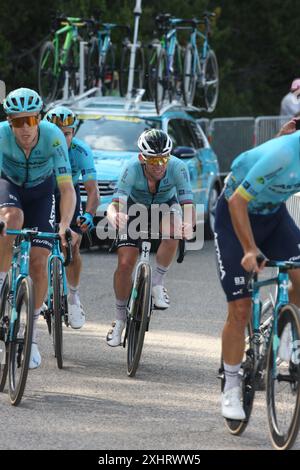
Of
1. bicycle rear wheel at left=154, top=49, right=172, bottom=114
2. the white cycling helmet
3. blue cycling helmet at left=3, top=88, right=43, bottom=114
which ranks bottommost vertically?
bicycle rear wheel at left=154, top=49, right=172, bottom=114

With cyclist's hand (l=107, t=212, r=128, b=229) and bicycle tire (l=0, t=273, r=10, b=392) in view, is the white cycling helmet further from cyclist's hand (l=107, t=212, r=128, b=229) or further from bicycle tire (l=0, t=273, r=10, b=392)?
bicycle tire (l=0, t=273, r=10, b=392)

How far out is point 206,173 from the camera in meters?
20.8

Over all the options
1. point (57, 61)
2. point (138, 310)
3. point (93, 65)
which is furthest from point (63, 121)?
point (93, 65)

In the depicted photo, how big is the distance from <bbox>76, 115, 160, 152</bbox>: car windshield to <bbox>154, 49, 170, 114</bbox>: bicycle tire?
22.2 inches

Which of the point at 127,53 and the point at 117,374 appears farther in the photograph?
the point at 127,53

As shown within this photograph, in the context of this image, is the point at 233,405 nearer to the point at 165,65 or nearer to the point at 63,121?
the point at 63,121

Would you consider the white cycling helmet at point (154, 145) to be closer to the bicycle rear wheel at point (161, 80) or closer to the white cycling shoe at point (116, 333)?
the white cycling shoe at point (116, 333)

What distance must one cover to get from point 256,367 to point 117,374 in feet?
7.36

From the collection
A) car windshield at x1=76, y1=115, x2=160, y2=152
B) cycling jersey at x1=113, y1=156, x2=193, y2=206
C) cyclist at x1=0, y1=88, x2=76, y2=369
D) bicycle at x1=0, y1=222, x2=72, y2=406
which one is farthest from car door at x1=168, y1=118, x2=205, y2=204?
bicycle at x1=0, y1=222, x2=72, y2=406

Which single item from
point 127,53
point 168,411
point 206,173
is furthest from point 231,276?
point 127,53

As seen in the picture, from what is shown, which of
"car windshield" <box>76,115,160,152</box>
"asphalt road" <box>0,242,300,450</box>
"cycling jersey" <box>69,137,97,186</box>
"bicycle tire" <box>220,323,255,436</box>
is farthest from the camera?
"car windshield" <box>76,115,160,152</box>

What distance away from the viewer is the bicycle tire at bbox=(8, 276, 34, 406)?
8742mm

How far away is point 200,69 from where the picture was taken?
73.5 feet

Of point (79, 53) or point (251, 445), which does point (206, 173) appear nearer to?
point (79, 53)
